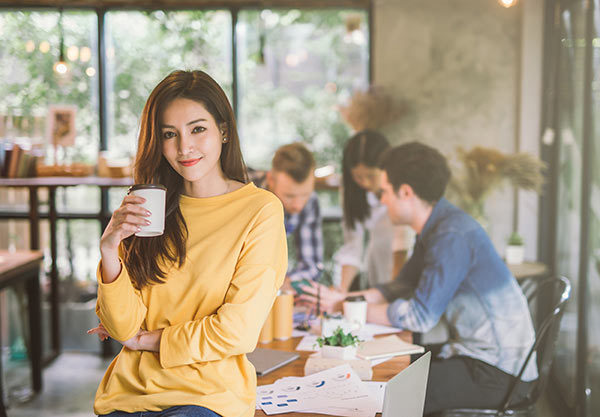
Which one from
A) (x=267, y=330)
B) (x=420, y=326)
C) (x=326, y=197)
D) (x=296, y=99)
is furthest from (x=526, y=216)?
(x=267, y=330)

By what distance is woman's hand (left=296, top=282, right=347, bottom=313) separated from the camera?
265cm

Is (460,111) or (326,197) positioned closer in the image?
(460,111)

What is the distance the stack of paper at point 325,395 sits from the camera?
1.70 m

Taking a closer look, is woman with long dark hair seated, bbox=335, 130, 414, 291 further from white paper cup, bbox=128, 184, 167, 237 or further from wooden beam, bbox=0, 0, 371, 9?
white paper cup, bbox=128, 184, 167, 237

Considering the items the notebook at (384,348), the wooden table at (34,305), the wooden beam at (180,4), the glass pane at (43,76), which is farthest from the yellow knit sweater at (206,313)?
the glass pane at (43,76)

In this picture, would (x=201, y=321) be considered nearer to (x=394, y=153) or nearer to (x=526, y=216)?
(x=394, y=153)

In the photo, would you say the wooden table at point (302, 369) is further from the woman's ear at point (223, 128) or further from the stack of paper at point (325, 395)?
the woman's ear at point (223, 128)

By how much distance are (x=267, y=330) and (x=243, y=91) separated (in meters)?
3.09

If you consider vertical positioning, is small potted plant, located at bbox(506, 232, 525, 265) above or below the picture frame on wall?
below

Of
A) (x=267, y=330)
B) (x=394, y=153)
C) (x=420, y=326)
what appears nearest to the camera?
(x=267, y=330)

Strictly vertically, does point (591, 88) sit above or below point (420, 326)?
above

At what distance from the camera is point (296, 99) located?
200 inches

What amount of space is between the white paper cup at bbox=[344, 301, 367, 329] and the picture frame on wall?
3.27 m

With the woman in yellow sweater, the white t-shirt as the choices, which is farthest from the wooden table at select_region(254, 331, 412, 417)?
the white t-shirt
